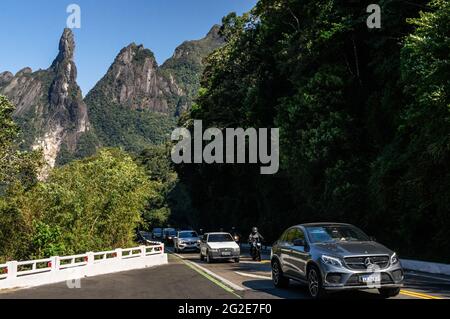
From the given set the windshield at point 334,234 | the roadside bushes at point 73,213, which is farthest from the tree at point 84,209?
the windshield at point 334,234

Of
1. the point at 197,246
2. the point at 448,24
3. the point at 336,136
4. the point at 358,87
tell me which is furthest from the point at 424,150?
the point at 197,246

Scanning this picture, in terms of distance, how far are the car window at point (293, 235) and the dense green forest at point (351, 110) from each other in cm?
774

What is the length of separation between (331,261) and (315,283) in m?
0.75

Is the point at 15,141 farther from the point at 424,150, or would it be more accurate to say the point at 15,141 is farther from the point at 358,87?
the point at 424,150

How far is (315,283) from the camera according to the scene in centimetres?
1072

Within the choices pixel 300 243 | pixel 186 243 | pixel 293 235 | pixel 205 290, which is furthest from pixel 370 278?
pixel 186 243

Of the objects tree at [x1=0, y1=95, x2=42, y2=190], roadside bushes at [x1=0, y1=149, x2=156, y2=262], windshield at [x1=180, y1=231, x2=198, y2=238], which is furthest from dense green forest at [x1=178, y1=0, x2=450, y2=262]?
tree at [x1=0, y1=95, x2=42, y2=190]

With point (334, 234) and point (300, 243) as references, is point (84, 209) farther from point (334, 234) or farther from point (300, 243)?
point (334, 234)

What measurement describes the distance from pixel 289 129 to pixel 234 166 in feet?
A: 48.7

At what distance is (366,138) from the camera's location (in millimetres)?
29453

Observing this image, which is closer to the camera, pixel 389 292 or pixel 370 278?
pixel 370 278

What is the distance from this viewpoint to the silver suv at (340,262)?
1002 cm
